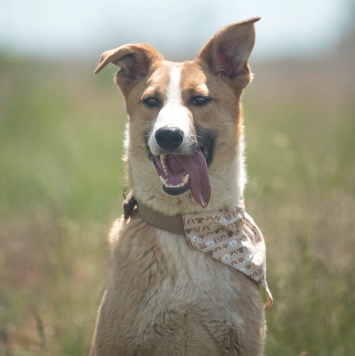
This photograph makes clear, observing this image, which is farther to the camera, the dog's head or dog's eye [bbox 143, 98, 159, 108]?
dog's eye [bbox 143, 98, 159, 108]

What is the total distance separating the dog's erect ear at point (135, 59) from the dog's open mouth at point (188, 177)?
2.52ft

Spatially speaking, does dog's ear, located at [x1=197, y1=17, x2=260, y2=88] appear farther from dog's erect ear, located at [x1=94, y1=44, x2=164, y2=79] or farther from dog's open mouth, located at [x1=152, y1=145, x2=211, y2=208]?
dog's open mouth, located at [x1=152, y1=145, x2=211, y2=208]

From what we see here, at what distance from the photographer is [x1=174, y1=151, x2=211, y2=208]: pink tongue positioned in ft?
11.1

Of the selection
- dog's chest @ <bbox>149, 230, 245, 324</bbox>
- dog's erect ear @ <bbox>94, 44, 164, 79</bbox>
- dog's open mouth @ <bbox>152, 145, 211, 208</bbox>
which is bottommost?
dog's chest @ <bbox>149, 230, 245, 324</bbox>

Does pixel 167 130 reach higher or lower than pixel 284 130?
higher

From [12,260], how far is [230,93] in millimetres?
3538

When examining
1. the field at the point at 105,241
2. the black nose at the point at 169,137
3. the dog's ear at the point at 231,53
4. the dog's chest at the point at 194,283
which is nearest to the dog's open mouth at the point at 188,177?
the black nose at the point at 169,137

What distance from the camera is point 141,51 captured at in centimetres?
387

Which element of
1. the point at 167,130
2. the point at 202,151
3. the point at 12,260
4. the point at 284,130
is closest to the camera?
the point at 167,130

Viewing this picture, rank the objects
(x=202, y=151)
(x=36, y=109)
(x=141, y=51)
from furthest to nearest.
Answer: (x=36, y=109), (x=141, y=51), (x=202, y=151)

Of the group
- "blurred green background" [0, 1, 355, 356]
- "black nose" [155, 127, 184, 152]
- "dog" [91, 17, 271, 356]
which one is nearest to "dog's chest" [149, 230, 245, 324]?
"dog" [91, 17, 271, 356]

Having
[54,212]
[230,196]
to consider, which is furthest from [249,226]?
[54,212]

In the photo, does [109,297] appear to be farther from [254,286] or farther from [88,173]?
[88,173]

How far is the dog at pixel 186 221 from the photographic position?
129 inches
